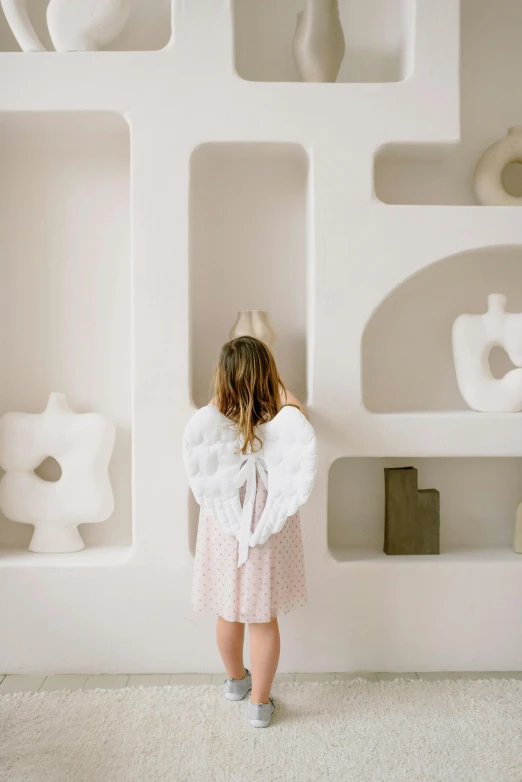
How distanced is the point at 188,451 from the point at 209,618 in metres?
0.66

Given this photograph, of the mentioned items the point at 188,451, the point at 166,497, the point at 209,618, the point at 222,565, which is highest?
the point at 188,451

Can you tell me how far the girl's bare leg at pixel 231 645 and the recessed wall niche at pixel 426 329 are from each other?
2.85 feet

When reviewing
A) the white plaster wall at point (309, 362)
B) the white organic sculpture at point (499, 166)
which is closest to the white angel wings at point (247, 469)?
the white plaster wall at point (309, 362)

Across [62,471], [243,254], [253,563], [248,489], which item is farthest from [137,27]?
[253,563]

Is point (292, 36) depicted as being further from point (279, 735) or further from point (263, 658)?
point (279, 735)

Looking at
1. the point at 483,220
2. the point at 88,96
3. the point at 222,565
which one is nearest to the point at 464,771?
the point at 222,565

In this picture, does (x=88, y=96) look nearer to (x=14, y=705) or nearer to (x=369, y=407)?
(x=369, y=407)

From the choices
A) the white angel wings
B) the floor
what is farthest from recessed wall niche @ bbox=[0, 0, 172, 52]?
the floor

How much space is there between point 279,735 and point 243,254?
4.79ft

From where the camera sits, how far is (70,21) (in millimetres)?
2098

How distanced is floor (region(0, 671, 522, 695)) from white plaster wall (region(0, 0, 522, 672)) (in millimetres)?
→ 29

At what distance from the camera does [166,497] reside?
2.13 meters

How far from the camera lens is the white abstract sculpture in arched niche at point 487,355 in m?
2.20

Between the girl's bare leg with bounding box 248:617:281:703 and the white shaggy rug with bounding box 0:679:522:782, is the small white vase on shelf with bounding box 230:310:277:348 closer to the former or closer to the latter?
the girl's bare leg with bounding box 248:617:281:703
